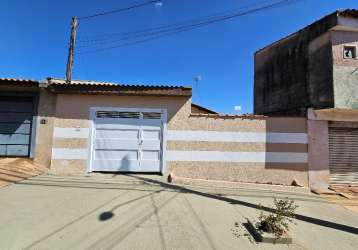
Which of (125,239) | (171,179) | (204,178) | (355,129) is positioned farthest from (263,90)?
(125,239)

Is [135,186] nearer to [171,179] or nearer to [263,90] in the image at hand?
[171,179]

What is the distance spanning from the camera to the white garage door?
8789mm

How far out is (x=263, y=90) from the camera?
15445 millimetres

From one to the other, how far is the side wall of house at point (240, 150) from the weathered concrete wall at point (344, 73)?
2.18m

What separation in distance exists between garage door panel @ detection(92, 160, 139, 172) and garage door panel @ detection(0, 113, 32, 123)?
2800 millimetres

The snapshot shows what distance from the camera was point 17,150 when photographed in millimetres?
8672

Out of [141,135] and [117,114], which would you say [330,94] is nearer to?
[141,135]

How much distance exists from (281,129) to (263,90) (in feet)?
22.8

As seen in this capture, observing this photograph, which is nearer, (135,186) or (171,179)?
(135,186)

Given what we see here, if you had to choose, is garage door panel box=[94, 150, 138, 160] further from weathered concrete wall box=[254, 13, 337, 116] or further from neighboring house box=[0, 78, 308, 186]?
weathered concrete wall box=[254, 13, 337, 116]

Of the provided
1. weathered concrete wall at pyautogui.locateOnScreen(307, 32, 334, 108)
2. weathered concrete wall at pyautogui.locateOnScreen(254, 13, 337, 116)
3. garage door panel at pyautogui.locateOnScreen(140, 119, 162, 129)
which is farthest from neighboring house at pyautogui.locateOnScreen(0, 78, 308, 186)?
weathered concrete wall at pyautogui.locateOnScreen(254, 13, 337, 116)

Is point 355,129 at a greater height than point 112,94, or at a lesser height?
lesser

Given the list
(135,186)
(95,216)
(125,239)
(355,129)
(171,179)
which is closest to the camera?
(125,239)

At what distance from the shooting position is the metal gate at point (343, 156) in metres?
9.30
